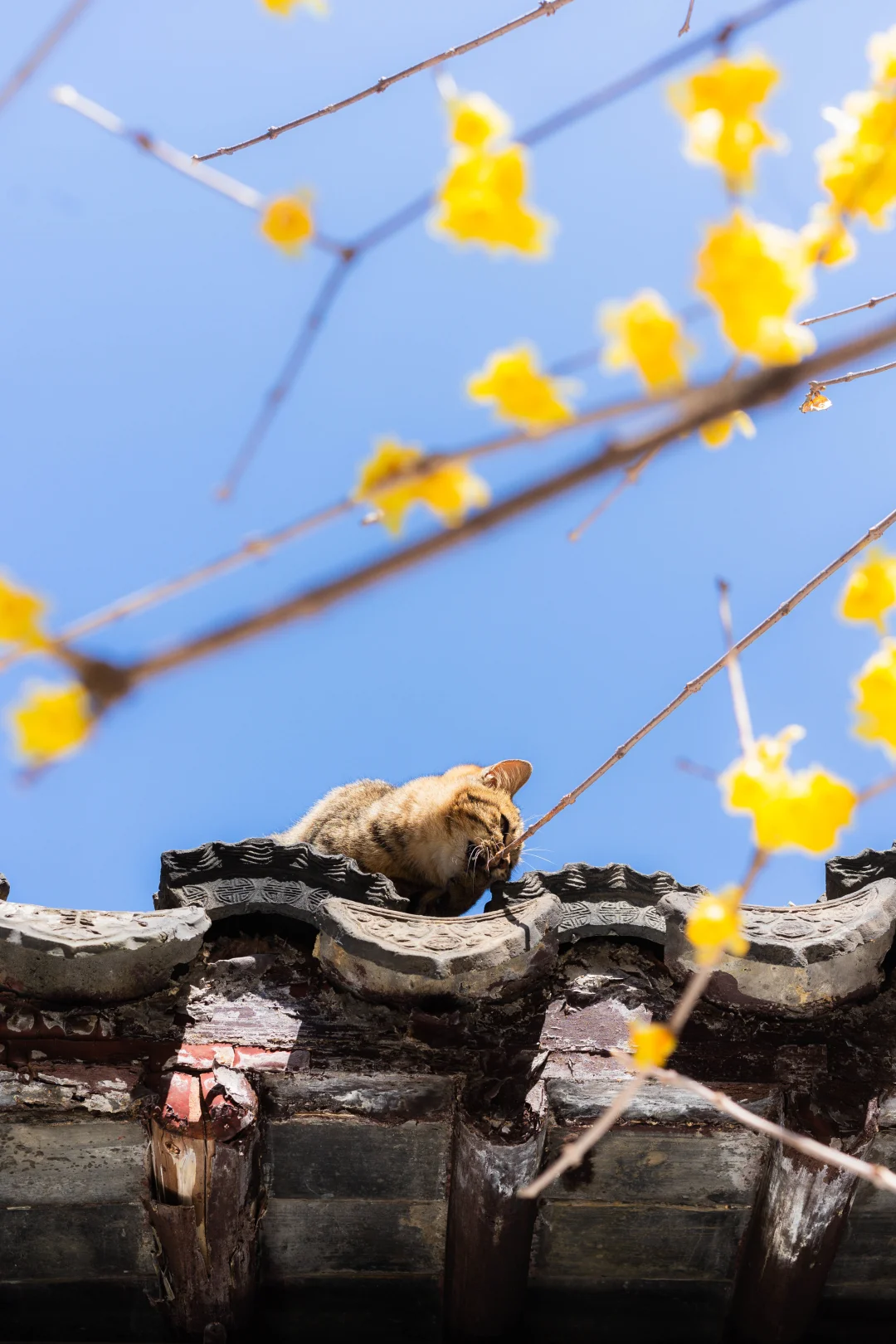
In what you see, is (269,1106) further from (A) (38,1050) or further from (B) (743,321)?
(B) (743,321)

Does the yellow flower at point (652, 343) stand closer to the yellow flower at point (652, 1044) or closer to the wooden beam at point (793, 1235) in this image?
the yellow flower at point (652, 1044)

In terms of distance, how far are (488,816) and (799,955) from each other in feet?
9.85

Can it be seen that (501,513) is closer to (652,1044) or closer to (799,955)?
(652,1044)

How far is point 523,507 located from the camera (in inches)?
37.5

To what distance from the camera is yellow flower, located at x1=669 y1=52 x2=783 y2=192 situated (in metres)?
1.38

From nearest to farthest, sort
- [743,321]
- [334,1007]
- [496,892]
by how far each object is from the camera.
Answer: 1. [743,321]
2. [334,1007]
3. [496,892]

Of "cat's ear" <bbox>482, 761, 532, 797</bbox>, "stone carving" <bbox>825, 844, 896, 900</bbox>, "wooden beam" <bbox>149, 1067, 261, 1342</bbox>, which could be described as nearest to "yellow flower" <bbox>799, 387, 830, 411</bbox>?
"stone carving" <bbox>825, 844, 896, 900</bbox>

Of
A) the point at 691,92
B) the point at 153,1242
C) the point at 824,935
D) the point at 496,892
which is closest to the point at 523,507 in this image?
the point at 691,92

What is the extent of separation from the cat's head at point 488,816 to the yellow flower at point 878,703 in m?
3.20

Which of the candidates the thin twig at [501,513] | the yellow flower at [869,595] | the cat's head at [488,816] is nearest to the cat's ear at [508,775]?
the cat's head at [488,816]

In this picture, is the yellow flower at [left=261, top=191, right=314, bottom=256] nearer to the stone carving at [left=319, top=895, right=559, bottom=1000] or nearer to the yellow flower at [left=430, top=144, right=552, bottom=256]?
the yellow flower at [left=430, top=144, right=552, bottom=256]

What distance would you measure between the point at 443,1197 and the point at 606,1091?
1.71 feet

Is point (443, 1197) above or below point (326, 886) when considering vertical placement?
below

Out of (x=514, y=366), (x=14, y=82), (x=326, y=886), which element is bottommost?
(x=326, y=886)
